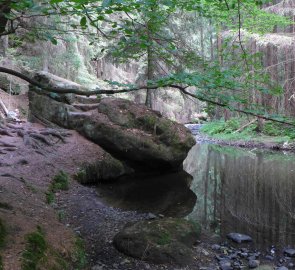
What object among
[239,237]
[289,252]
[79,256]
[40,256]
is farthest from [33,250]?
[289,252]

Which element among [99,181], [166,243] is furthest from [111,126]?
[166,243]

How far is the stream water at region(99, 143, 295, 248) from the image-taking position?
783 cm

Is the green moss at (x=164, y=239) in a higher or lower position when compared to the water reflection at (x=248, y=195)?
higher

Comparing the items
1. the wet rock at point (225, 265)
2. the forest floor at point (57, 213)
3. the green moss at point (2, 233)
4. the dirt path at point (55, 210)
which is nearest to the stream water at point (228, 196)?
the forest floor at point (57, 213)

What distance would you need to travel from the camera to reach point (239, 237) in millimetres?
7066

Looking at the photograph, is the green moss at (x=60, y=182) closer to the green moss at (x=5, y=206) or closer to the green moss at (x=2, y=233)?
the green moss at (x=5, y=206)

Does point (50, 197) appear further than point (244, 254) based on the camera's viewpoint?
Yes

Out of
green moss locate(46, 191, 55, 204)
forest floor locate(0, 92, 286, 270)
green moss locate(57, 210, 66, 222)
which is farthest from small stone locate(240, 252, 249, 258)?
green moss locate(46, 191, 55, 204)

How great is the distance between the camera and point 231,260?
6.10 meters

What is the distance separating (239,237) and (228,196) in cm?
334

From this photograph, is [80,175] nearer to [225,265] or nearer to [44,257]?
[225,265]

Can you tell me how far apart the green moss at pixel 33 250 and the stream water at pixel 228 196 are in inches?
156

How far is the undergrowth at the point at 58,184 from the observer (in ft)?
26.3

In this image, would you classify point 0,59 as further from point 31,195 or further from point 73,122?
point 31,195
